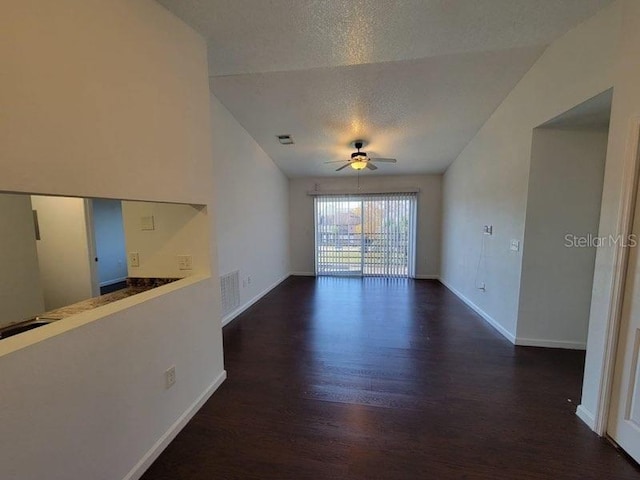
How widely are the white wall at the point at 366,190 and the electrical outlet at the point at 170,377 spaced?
16.4 ft

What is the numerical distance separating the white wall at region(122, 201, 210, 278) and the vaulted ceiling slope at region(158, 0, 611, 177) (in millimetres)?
1356

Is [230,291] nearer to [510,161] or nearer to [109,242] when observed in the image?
[510,161]

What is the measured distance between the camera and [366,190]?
626 cm

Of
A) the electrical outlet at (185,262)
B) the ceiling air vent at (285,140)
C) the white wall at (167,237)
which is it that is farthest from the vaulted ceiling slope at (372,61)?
the electrical outlet at (185,262)

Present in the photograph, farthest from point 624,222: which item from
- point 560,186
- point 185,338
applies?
point 185,338

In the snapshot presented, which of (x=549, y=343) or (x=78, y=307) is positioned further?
(x=549, y=343)

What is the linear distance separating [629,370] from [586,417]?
49 cm

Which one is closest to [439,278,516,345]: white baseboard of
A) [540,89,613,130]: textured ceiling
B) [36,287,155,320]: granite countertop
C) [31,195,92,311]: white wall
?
[540,89,613,130]: textured ceiling

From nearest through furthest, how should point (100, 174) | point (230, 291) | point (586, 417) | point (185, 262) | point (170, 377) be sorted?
point (100, 174), point (170, 377), point (586, 417), point (185, 262), point (230, 291)

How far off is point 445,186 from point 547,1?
4091mm

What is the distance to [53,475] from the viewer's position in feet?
3.42

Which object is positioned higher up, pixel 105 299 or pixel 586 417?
pixel 105 299

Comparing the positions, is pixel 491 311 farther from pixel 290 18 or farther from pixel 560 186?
pixel 290 18

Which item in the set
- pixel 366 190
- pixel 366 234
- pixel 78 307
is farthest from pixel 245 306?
pixel 366 190
